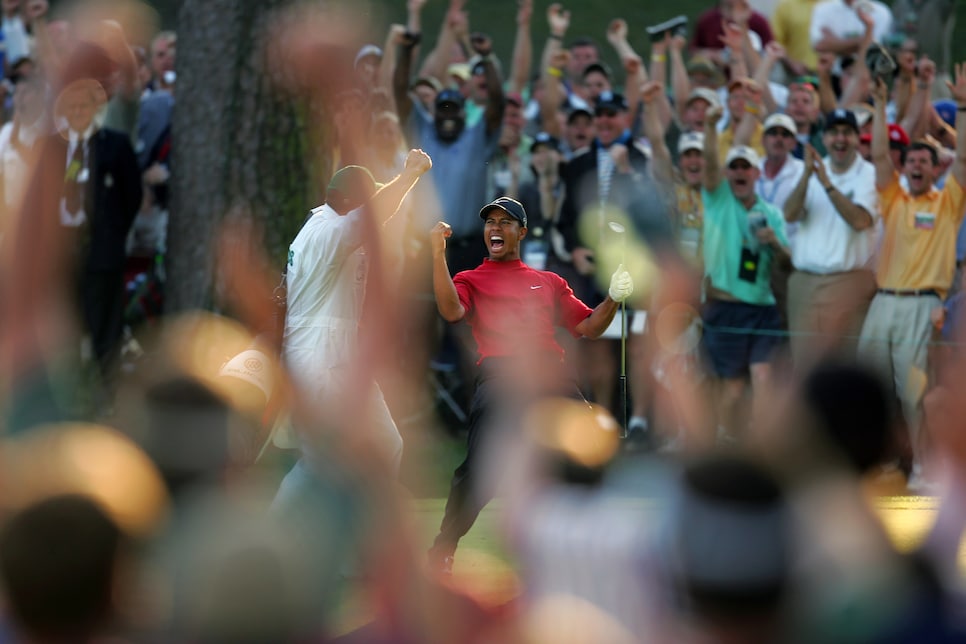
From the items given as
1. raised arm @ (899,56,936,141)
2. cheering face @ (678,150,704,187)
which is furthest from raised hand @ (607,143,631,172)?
raised arm @ (899,56,936,141)

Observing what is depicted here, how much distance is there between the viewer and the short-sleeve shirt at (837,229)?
10578 mm

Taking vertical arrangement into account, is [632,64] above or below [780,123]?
above

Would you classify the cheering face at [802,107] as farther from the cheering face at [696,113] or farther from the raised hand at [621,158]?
the raised hand at [621,158]

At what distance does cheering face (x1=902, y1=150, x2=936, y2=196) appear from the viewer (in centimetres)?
1039

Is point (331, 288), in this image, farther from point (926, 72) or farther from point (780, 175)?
point (926, 72)

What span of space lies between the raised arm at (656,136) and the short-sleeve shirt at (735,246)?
0.36 metres

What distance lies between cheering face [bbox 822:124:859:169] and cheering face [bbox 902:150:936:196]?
14.7 inches

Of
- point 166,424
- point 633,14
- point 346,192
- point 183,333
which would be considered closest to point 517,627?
point 166,424

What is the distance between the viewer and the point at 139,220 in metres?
11.4

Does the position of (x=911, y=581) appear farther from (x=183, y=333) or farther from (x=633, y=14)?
(x=633, y=14)

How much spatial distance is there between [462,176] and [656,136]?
1.35 m

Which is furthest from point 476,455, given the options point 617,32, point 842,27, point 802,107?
point 842,27

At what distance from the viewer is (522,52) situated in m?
12.3

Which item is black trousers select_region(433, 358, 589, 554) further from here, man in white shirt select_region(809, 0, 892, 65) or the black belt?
man in white shirt select_region(809, 0, 892, 65)
